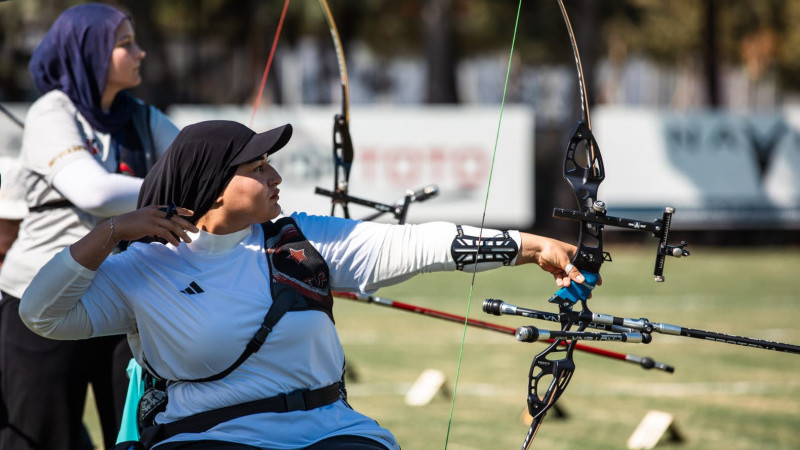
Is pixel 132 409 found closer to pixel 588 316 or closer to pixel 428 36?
pixel 588 316

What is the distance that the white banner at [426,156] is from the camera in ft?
60.5

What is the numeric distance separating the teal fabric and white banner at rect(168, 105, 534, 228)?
47.0 feet

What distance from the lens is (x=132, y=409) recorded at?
368 cm

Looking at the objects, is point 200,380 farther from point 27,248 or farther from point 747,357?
point 747,357

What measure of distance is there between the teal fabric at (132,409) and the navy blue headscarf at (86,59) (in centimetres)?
113

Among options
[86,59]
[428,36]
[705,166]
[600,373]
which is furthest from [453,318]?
[428,36]

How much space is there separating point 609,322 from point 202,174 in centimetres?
127

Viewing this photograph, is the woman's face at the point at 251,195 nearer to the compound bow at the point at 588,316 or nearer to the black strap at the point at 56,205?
the compound bow at the point at 588,316

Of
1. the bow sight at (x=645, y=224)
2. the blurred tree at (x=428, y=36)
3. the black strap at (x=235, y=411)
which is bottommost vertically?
the blurred tree at (x=428, y=36)

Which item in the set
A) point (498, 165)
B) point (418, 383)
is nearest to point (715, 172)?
point (498, 165)

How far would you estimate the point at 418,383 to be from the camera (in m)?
7.88

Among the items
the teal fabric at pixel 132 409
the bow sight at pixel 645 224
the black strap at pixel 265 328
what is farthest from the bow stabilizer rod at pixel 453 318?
the black strap at pixel 265 328

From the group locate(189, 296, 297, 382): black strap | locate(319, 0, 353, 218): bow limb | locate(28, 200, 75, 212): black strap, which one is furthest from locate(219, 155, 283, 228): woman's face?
locate(319, 0, 353, 218): bow limb

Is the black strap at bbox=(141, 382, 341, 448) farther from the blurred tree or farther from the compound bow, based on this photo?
the blurred tree
